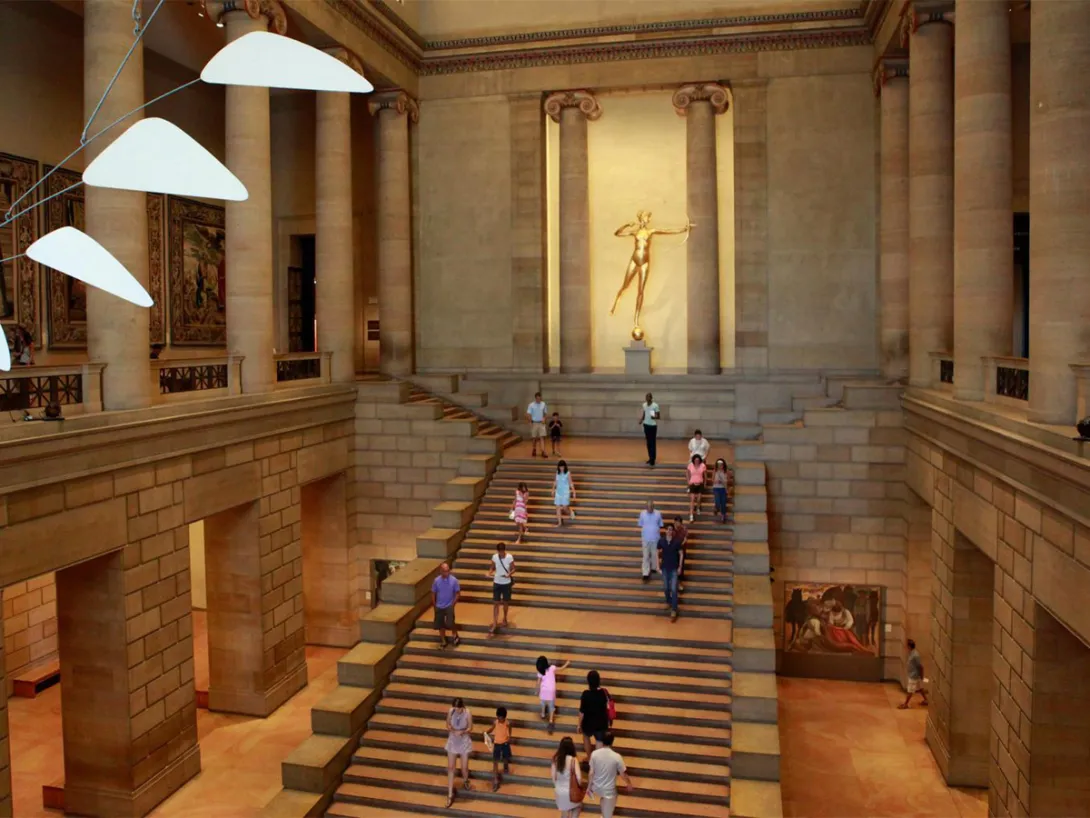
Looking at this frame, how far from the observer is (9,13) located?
17281 mm

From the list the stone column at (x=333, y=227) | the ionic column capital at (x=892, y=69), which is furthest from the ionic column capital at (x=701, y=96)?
the stone column at (x=333, y=227)

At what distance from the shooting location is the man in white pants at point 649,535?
51.6 ft

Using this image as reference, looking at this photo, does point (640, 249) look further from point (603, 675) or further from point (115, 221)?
point (115, 221)

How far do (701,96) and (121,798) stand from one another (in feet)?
66.7

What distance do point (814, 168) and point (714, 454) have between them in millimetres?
8388

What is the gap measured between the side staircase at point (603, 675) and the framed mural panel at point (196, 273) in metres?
9.86

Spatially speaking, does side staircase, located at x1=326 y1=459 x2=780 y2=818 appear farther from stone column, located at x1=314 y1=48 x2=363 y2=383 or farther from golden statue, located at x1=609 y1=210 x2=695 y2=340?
golden statue, located at x1=609 y1=210 x2=695 y2=340

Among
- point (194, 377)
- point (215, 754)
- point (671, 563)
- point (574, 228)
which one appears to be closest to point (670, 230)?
point (574, 228)

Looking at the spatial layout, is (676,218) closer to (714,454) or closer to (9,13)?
(714,454)

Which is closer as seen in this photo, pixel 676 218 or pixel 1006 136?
pixel 1006 136

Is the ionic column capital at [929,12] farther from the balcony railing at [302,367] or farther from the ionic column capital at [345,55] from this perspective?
the balcony railing at [302,367]

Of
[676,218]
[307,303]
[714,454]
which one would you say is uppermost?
[676,218]

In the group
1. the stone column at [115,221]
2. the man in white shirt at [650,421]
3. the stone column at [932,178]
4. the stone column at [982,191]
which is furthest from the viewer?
the man in white shirt at [650,421]

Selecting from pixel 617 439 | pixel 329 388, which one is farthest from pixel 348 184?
pixel 617 439
